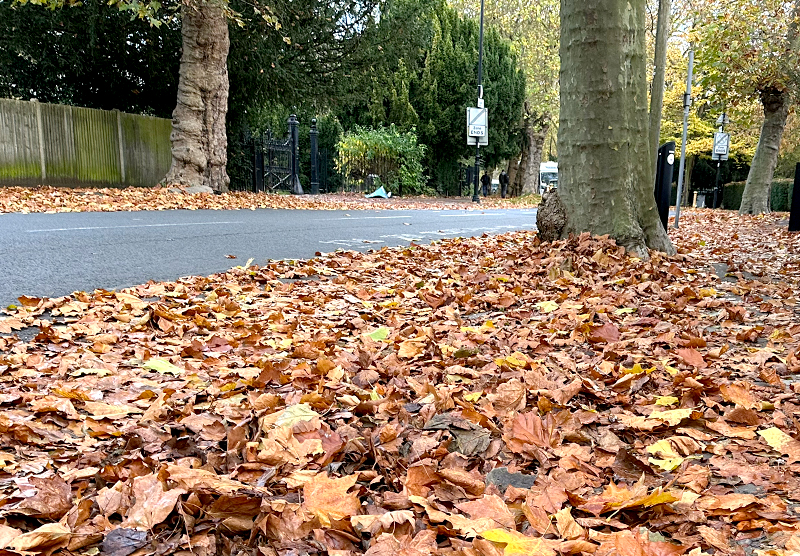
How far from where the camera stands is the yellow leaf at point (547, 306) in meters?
3.66

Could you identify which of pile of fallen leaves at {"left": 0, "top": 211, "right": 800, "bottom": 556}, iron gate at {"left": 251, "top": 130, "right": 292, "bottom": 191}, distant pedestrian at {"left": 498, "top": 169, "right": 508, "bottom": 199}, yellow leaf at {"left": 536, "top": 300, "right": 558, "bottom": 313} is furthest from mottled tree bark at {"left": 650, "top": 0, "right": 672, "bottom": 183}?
distant pedestrian at {"left": 498, "top": 169, "right": 508, "bottom": 199}

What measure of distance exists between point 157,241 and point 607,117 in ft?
14.5

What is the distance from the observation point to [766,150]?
658 inches

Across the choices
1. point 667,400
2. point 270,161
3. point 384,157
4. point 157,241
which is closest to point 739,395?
point 667,400

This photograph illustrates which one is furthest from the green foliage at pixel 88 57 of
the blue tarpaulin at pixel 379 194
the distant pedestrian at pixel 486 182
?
the distant pedestrian at pixel 486 182

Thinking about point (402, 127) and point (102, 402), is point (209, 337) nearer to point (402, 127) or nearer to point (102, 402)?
point (102, 402)

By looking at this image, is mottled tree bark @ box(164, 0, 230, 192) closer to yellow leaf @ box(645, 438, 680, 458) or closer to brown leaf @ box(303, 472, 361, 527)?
brown leaf @ box(303, 472, 361, 527)

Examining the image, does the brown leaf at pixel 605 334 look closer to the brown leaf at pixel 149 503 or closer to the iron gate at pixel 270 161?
the brown leaf at pixel 149 503

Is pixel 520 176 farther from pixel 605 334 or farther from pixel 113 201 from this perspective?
pixel 605 334

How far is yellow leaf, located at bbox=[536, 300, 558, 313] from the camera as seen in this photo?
12.0 feet

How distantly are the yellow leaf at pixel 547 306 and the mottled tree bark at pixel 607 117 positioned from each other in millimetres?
1503

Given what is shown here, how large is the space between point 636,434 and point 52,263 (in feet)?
14.7

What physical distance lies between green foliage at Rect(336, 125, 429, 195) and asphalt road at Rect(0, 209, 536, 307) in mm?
12149

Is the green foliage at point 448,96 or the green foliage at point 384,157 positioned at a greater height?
the green foliage at point 448,96
